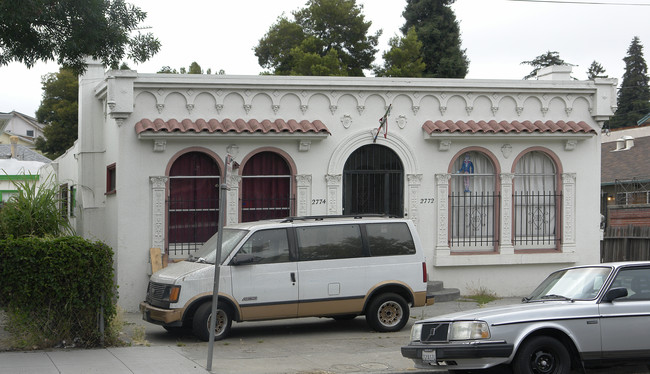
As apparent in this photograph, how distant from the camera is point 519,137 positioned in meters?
18.2

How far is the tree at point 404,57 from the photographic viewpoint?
132 feet

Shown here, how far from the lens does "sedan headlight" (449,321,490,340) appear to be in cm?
902

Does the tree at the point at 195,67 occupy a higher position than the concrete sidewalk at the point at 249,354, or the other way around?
the tree at the point at 195,67

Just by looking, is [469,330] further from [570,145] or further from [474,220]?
[570,145]

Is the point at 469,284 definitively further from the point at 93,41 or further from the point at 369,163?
the point at 93,41

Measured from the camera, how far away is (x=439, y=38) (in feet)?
146

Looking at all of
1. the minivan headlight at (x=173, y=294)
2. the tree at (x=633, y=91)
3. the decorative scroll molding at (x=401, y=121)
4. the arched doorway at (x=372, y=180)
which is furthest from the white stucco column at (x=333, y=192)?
the tree at (x=633, y=91)

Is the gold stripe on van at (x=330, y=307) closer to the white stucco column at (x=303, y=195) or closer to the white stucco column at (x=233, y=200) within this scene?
the white stucco column at (x=303, y=195)

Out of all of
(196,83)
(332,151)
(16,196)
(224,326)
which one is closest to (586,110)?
(332,151)

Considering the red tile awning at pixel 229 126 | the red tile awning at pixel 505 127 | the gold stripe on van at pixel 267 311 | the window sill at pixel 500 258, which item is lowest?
the gold stripe on van at pixel 267 311

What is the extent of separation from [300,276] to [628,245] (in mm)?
14934

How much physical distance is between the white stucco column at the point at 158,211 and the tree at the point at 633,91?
53.8 meters

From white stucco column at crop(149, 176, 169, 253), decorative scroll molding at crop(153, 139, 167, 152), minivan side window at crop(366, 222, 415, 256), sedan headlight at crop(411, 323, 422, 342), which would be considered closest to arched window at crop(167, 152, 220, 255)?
white stucco column at crop(149, 176, 169, 253)

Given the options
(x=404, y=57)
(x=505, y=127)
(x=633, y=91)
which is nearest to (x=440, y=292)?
(x=505, y=127)
